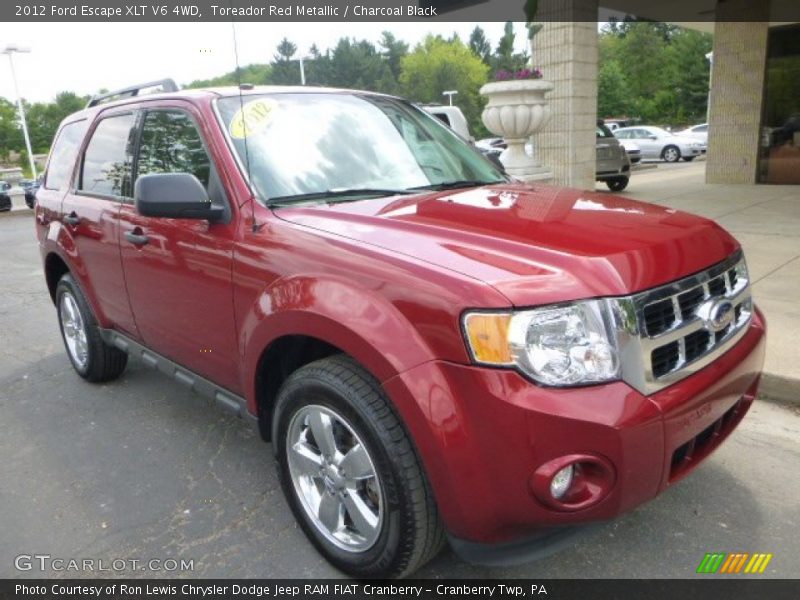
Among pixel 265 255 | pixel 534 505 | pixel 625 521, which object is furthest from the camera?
pixel 625 521

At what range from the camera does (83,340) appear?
14.8ft

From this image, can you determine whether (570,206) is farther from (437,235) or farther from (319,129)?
(319,129)

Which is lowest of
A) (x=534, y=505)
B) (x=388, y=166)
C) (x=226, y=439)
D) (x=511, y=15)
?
(x=226, y=439)

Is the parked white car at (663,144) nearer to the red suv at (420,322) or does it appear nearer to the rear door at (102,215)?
the rear door at (102,215)

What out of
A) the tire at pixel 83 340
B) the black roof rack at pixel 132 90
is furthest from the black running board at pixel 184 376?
the black roof rack at pixel 132 90

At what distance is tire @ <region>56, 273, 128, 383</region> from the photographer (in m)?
4.29

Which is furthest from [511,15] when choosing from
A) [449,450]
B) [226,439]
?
[449,450]

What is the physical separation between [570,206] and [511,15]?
5826mm

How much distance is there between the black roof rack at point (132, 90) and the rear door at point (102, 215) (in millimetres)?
300

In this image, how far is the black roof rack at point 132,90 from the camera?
12.8 feet

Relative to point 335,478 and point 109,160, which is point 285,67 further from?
point 335,478

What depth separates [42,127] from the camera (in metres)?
44.2

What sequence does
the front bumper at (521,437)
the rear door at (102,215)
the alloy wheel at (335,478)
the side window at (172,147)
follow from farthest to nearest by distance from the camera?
the rear door at (102,215), the side window at (172,147), the alloy wheel at (335,478), the front bumper at (521,437)

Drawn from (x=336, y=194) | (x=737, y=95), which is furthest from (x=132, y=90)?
(x=737, y=95)
